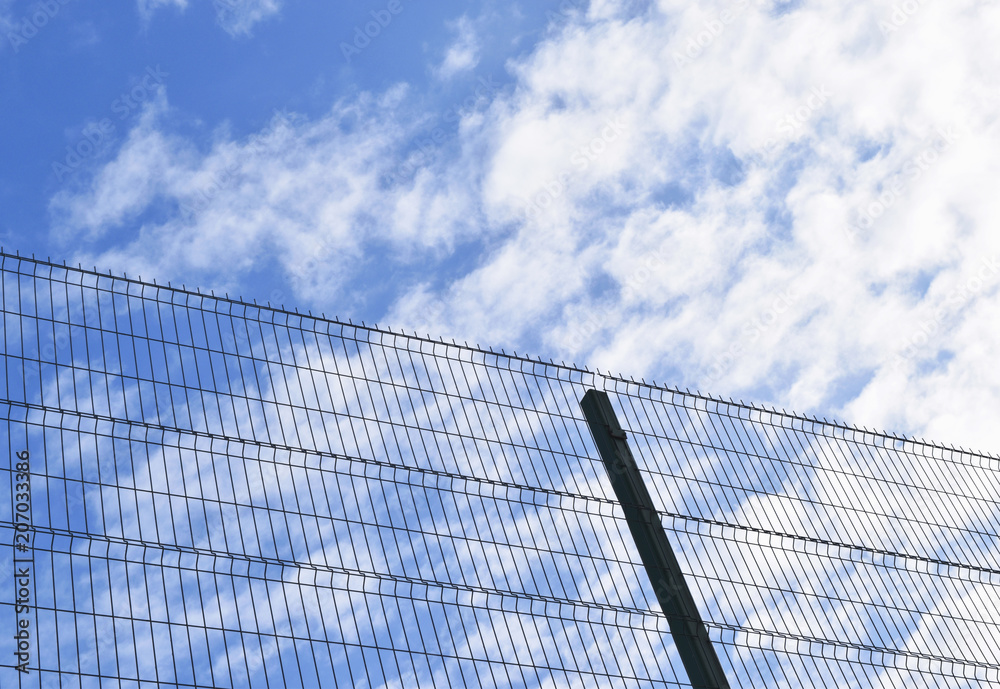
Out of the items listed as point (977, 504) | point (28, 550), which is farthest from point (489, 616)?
point (977, 504)

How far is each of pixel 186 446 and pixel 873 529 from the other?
5199mm

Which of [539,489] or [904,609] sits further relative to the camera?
[904,609]

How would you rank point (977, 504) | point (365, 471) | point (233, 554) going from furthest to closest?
point (977, 504) < point (365, 471) < point (233, 554)

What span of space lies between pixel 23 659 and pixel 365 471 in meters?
2.39

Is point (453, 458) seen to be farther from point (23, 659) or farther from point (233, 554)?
point (23, 659)

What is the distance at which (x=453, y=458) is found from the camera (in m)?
6.77

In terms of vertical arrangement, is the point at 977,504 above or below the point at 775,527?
below

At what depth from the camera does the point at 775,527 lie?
24.6ft

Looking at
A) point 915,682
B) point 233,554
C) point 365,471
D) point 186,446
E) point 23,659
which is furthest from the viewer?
point 915,682

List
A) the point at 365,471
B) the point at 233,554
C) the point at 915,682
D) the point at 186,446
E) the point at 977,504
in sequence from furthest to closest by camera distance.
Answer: the point at 977,504, the point at 915,682, the point at 365,471, the point at 186,446, the point at 233,554

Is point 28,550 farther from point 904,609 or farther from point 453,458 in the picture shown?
point 904,609

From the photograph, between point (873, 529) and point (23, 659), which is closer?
point (23, 659)

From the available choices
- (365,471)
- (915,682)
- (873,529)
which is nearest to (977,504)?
(873,529)

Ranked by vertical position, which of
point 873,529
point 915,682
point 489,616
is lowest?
point 915,682
